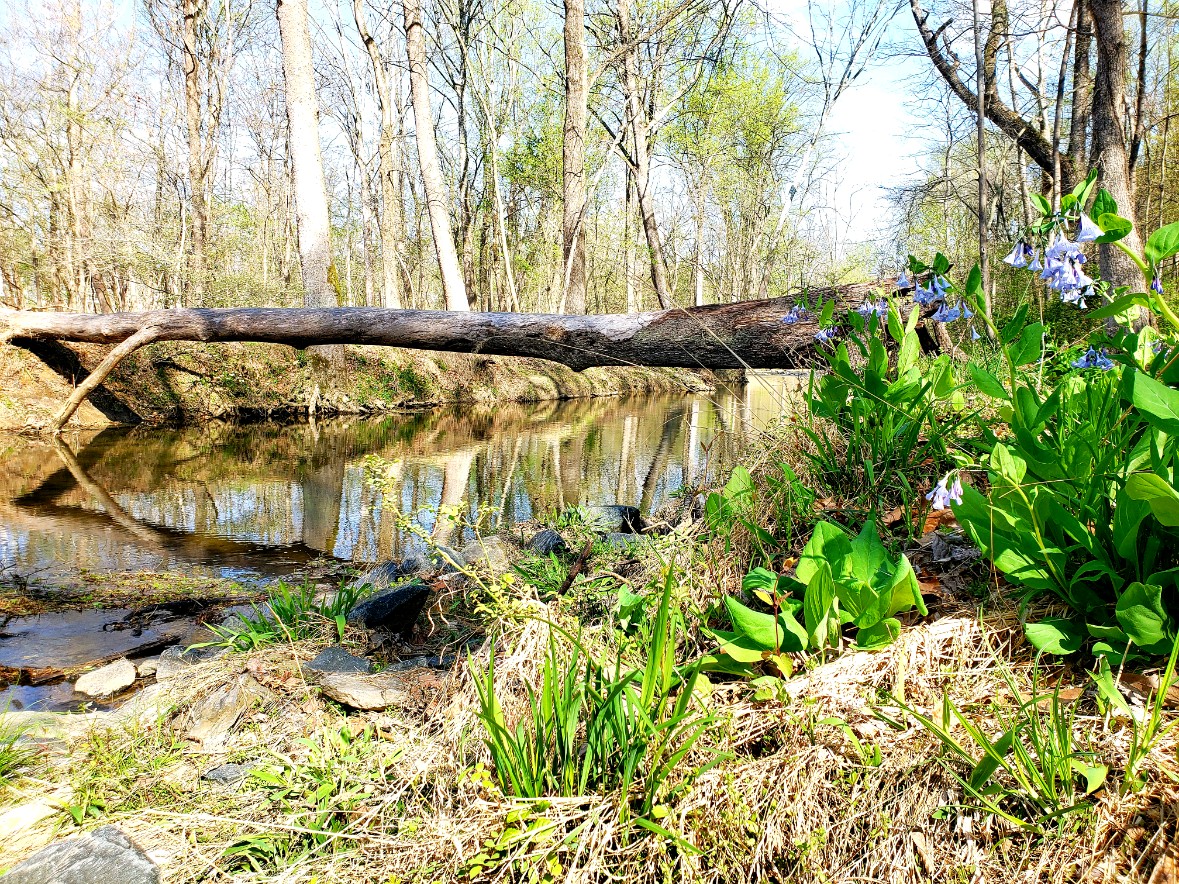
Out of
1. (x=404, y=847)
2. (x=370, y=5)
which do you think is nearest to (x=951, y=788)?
(x=404, y=847)

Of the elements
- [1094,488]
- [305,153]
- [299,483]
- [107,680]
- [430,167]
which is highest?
[430,167]

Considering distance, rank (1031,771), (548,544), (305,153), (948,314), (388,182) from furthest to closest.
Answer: (388,182) < (305,153) < (548,544) < (948,314) < (1031,771)

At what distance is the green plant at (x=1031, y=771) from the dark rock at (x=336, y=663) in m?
1.92

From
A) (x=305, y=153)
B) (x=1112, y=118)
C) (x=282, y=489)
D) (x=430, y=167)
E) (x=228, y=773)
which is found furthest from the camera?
(x=430, y=167)

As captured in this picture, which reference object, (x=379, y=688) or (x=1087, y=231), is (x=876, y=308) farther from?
(x=379, y=688)

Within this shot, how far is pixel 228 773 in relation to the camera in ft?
5.98

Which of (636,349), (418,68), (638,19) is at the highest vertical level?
(638,19)

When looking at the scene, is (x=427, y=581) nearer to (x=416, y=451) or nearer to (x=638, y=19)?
(x=416, y=451)

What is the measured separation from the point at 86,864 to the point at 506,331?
5.23m

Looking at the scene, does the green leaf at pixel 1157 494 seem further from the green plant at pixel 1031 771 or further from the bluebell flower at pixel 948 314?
the bluebell flower at pixel 948 314

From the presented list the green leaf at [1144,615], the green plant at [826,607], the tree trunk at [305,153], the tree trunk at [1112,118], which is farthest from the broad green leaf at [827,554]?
the tree trunk at [305,153]

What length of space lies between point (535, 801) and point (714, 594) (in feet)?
2.99

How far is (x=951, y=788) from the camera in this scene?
1.29m

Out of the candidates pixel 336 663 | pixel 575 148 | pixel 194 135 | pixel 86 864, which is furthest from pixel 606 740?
pixel 194 135
